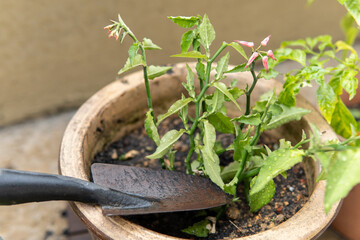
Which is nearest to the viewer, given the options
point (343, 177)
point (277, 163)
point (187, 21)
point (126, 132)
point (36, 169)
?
point (343, 177)

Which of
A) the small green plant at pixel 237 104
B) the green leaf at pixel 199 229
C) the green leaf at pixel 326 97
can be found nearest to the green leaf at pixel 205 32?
the small green plant at pixel 237 104

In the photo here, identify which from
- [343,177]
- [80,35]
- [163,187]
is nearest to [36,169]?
[80,35]

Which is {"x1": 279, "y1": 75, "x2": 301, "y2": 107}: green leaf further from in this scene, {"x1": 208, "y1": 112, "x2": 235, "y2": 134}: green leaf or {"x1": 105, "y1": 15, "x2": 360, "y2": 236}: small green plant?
{"x1": 208, "y1": 112, "x2": 235, "y2": 134}: green leaf

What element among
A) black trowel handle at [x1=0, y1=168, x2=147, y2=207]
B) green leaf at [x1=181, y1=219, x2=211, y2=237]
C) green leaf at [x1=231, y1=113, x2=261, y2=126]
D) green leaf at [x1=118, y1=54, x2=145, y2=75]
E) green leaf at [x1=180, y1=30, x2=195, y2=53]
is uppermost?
green leaf at [x1=180, y1=30, x2=195, y2=53]

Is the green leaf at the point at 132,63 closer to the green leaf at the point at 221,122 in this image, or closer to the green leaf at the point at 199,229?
the green leaf at the point at 221,122

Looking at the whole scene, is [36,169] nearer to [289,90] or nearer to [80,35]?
[80,35]

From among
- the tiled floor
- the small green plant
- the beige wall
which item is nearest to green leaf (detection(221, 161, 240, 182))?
the small green plant

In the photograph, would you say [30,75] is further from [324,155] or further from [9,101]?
[324,155]
